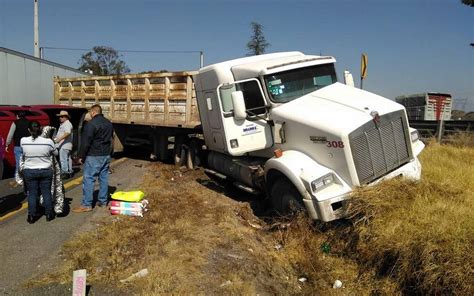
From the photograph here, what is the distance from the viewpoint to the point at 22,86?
2003cm

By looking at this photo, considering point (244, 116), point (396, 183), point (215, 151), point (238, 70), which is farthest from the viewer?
point (215, 151)

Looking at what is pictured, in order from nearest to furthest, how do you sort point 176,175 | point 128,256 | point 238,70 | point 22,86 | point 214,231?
point 128,256 → point 214,231 → point 238,70 → point 176,175 → point 22,86

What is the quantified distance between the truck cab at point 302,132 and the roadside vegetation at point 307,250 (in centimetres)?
44

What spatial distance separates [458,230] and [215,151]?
616 cm

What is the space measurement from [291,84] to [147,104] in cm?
631

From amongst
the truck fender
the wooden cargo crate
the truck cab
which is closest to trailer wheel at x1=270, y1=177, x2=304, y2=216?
the truck cab

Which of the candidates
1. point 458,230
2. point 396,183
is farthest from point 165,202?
point 458,230

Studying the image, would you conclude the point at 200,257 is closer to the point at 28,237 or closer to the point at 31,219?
the point at 28,237

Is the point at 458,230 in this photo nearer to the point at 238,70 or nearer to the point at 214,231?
the point at 214,231

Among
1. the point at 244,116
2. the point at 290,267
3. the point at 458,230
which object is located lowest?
the point at 290,267

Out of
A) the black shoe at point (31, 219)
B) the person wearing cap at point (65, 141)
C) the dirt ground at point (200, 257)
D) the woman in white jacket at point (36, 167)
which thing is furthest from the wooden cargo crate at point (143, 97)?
the black shoe at point (31, 219)

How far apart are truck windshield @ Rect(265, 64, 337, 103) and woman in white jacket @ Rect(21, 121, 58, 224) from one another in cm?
374

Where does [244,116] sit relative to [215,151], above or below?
above

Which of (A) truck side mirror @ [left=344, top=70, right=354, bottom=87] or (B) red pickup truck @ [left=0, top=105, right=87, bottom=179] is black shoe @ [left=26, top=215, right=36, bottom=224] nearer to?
(B) red pickup truck @ [left=0, top=105, right=87, bottom=179]
